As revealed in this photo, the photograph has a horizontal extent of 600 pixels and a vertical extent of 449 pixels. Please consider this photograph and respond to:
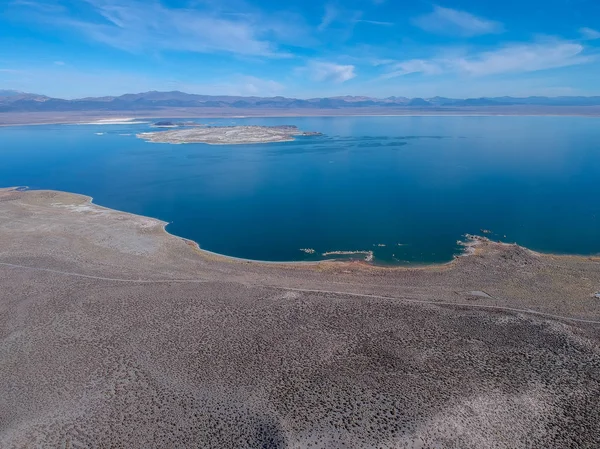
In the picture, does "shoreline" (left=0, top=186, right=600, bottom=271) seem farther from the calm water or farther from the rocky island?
the rocky island

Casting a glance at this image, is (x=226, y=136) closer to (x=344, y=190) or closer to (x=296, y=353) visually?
(x=344, y=190)

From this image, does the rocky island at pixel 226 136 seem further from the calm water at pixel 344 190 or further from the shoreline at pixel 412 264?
the shoreline at pixel 412 264

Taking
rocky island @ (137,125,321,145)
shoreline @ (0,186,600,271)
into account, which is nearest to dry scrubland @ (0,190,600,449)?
shoreline @ (0,186,600,271)

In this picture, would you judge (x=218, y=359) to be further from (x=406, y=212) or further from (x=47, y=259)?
(x=406, y=212)

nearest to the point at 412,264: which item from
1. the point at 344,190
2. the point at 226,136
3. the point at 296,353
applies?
the point at 296,353

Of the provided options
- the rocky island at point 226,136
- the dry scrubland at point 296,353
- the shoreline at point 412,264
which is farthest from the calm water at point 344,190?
the rocky island at point 226,136
